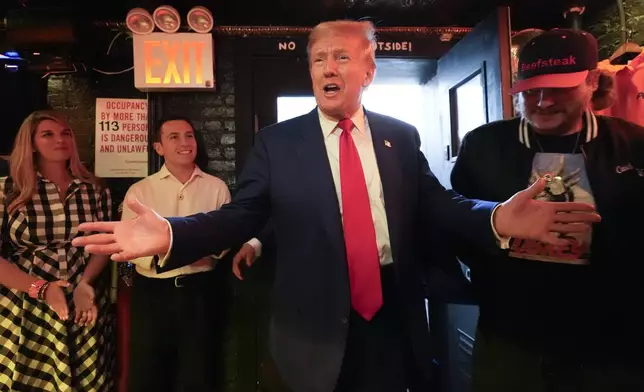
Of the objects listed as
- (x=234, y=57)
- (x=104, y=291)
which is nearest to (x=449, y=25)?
(x=234, y=57)

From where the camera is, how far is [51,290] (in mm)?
2121

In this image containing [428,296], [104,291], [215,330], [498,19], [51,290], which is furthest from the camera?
[215,330]

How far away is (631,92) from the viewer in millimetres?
2131

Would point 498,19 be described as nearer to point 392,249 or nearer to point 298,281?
point 392,249

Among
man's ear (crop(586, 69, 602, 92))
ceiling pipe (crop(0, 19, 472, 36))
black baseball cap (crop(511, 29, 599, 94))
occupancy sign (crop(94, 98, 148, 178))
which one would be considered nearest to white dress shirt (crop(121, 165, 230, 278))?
occupancy sign (crop(94, 98, 148, 178))

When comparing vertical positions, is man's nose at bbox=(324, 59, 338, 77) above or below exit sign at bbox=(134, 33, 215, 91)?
below

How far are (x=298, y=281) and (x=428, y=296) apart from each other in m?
0.66

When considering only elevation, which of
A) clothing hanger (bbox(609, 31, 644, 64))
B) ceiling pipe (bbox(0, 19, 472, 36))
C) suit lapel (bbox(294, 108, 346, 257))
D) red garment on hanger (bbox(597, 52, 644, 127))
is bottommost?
suit lapel (bbox(294, 108, 346, 257))

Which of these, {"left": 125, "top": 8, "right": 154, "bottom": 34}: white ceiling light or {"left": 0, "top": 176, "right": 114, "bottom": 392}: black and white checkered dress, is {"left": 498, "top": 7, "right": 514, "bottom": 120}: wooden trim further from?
{"left": 0, "top": 176, "right": 114, "bottom": 392}: black and white checkered dress

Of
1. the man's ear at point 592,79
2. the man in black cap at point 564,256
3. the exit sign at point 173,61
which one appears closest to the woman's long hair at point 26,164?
the exit sign at point 173,61

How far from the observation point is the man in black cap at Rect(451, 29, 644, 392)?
136 centimetres

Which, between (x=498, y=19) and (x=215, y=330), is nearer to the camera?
(x=498, y=19)

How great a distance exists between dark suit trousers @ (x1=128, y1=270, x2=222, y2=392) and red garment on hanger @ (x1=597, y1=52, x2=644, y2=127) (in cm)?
234

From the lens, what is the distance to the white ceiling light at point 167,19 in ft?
9.14
